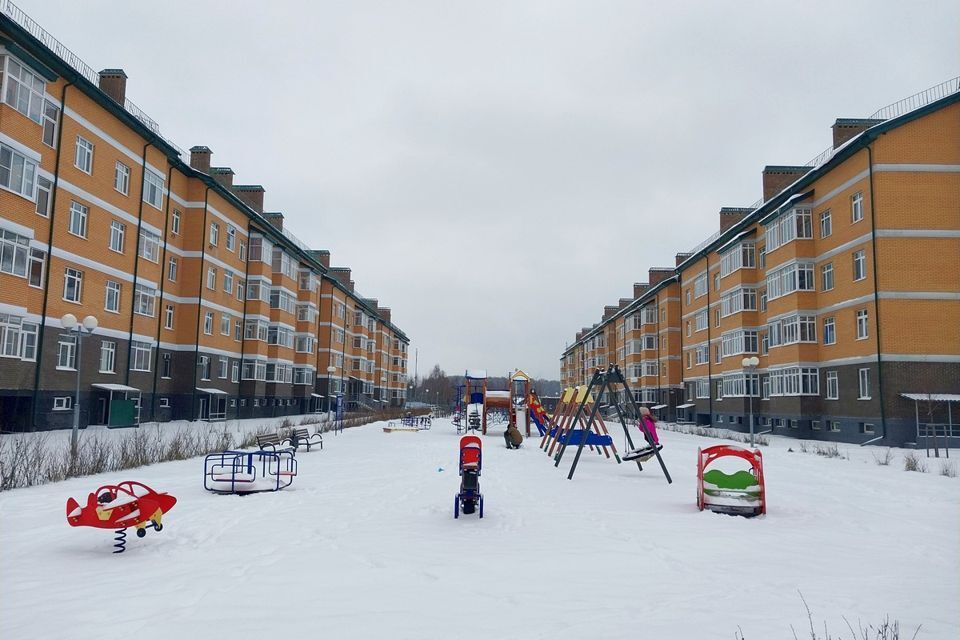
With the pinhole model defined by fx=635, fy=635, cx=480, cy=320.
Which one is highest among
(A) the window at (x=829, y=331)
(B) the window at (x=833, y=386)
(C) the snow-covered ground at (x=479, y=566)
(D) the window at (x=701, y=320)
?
(D) the window at (x=701, y=320)

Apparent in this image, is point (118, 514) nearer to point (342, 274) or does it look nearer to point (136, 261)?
point (136, 261)

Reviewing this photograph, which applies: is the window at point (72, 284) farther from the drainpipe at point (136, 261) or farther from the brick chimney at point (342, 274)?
the brick chimney at point (342, 274)

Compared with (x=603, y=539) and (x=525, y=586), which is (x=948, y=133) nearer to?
(x=603, y=539)

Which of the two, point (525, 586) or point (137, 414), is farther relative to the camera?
point (137, 414)

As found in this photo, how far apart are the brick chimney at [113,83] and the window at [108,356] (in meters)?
10.7

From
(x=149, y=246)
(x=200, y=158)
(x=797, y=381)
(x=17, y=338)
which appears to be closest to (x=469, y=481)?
(x=17, y=338)

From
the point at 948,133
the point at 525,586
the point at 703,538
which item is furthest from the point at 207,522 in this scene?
the point at 948,133

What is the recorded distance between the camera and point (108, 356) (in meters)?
27.7

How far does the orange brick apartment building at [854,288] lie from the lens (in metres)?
24.8

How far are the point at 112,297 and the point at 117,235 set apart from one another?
284cm

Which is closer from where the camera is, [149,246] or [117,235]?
[117,235]

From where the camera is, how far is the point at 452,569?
268 inches

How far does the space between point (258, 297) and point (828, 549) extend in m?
40.1

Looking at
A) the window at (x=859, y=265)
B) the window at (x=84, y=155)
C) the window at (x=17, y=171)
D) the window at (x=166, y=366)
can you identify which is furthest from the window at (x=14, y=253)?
the window at (x=859, y=265)
